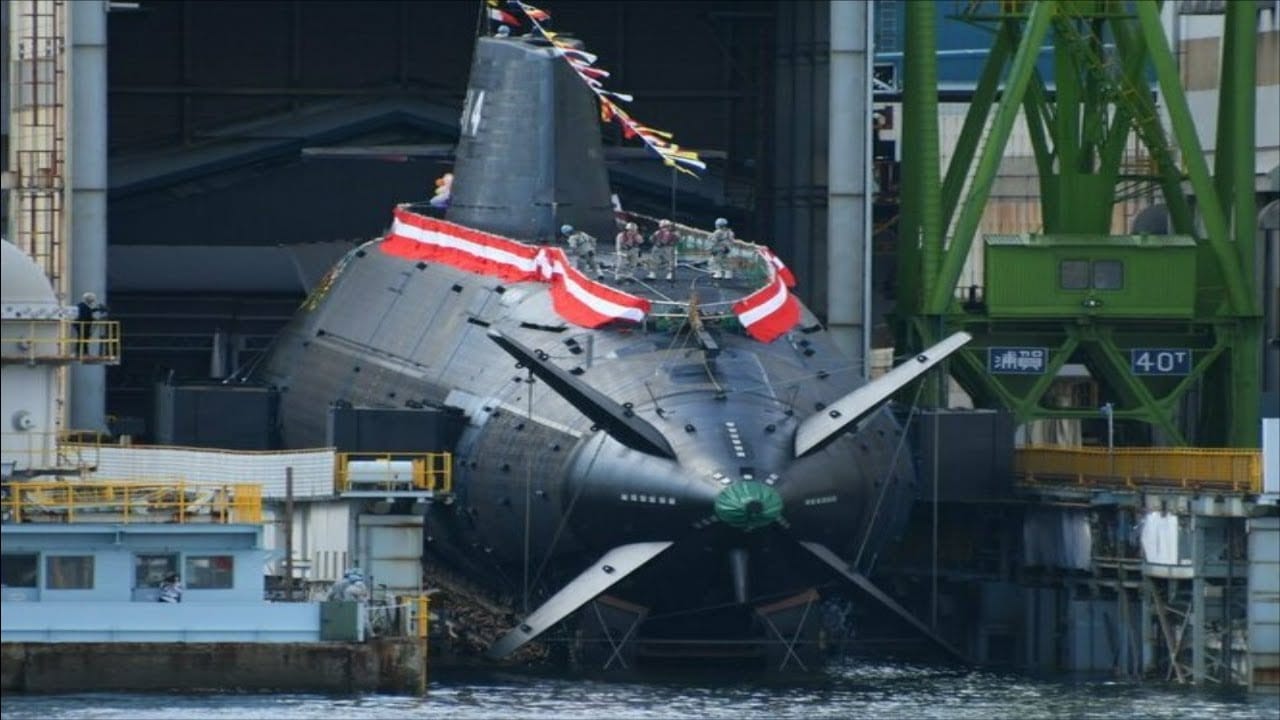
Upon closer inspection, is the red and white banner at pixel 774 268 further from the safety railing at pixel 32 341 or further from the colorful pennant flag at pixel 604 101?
the safety railing at pixel 32 341

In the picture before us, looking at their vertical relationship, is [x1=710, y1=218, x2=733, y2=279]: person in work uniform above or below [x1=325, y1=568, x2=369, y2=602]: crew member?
above

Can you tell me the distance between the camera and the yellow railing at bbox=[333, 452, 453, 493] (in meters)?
72.2

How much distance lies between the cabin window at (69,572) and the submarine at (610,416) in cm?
869

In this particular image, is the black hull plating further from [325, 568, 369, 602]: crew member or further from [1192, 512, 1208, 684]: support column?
[325, 568, 369, 602]: crew member

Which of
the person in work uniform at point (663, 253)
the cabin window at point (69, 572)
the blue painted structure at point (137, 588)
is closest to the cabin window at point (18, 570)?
the blue painted structure at point (137, 588)

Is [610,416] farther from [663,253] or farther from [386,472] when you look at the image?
Answer: [663,253]

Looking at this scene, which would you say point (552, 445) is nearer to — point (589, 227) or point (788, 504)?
point (788, 504)

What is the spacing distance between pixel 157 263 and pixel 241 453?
21.4 m

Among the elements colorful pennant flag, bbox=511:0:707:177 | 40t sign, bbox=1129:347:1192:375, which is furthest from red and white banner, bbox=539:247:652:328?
40t sign, bbox=1129:347:1192:375

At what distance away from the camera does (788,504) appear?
70.1 metres

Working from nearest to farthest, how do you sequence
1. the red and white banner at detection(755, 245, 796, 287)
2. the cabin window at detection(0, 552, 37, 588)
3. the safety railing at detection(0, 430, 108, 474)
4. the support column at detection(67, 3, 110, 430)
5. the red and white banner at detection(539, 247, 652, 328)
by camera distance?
the cabin window at detection(0, 552, 37, 588)
the safety railing at detection(0, 430, 108, 474)
the red and white banner at detection(539, 247, 652, 328)
the red and white banner at detection(755, 245, 796, 287)
the support column at detection(67, 3, 110, 430)

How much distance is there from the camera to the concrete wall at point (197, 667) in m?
63.6

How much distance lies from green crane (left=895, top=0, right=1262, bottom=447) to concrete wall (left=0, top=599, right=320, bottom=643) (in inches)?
996

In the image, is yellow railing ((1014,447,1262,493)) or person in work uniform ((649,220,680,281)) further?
person in work uniform ((649,220,680,281))
